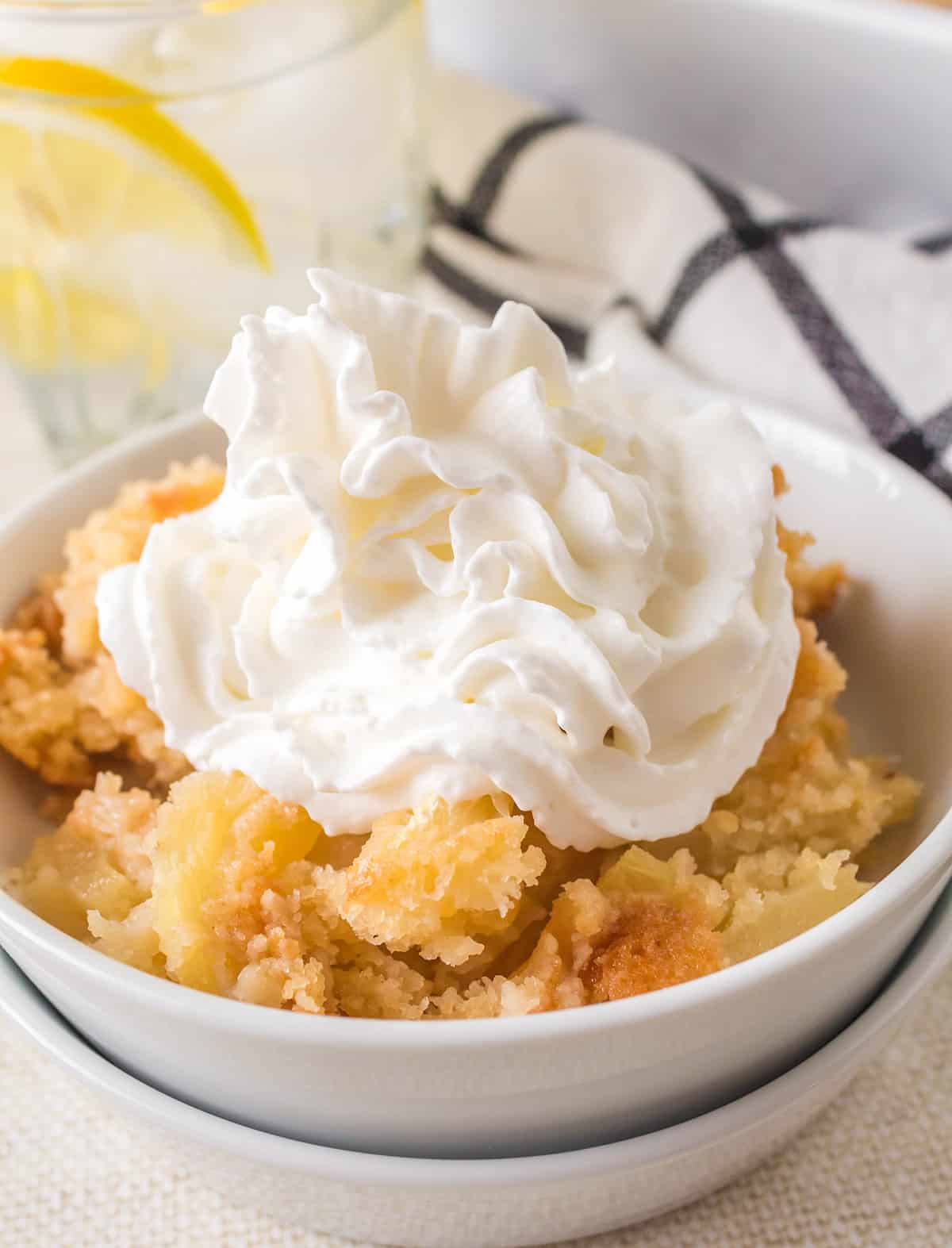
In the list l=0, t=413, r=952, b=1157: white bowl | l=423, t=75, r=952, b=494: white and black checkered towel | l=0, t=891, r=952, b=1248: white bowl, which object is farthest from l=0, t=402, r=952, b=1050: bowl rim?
l=423, t=75, r=952, b=494: white and black checkered towel

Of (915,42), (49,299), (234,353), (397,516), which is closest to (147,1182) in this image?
(397,516)

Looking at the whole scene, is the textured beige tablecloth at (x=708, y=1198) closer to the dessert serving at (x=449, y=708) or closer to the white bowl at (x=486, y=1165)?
the white bowl at (x=486, y=1165)

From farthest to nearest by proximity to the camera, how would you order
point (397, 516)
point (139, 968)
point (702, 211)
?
point (702, 211), point (397, 516), point (139, 968)

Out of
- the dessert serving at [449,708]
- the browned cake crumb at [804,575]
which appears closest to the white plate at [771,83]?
the browned cake crumb at [804,575]

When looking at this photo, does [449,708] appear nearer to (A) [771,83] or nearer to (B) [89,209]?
(B) [89,209]

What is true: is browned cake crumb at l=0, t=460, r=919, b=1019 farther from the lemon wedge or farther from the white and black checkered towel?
the lemon wedge

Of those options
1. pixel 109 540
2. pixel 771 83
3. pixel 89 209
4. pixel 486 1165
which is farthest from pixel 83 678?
pixel 771 83

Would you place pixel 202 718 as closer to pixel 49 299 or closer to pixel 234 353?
pixel 234 353
